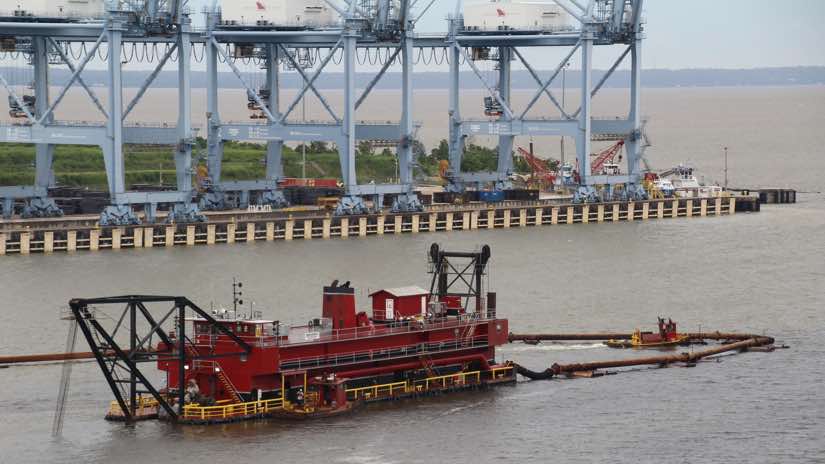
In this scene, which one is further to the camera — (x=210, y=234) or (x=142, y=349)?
(x=210, y=234)

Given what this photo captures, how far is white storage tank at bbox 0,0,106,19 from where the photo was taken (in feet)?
255

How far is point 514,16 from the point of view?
302 feet

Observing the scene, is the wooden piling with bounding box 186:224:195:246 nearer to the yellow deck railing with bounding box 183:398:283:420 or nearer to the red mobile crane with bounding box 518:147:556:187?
the red mobile crane with bounding box 518:147:556:187

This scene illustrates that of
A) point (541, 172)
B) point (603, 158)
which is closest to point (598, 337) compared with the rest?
point (603, 158)

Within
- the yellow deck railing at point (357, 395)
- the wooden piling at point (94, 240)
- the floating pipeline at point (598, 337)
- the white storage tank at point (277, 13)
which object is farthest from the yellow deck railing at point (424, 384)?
the white storage tank at point (277, 13)

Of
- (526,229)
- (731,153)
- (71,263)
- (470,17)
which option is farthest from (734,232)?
(731,153)

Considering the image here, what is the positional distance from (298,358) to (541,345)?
35.1 ft

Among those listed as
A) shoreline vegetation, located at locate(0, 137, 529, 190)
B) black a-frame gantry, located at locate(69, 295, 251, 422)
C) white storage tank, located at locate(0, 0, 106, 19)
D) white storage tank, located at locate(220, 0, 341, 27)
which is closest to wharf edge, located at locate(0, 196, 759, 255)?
white storage tank, located at locate(0, 0, 106, 19)

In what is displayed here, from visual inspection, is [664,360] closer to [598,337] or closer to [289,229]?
[598,337]

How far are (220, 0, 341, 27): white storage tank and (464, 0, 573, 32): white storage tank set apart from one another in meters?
8.91

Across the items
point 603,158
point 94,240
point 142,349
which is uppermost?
point 603,158

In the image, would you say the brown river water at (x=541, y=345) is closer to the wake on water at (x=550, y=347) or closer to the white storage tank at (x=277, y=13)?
the wake on water at (x=550, y=347)

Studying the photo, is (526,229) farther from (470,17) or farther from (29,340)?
(29,340)

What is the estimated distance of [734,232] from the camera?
280 feet
